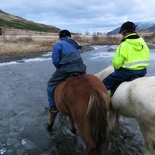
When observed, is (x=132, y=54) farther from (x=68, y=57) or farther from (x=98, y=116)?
(x=98, y=116)

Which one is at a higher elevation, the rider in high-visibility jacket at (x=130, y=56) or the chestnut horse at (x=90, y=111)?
the rider in high-visibility jacket at (x=130, y=56)

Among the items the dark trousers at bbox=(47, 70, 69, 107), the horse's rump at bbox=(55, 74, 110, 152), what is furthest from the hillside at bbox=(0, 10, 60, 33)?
the horse's rump at bbox=(55, 74, 110, 152)

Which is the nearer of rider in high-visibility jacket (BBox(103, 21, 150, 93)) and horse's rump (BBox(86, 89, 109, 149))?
horse's rump (BBox(86, 89, 109, 149))

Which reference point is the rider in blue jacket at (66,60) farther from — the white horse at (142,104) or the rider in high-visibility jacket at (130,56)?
the white horse at (142,104)

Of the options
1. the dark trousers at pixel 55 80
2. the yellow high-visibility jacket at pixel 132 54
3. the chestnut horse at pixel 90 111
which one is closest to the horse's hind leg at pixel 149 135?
the chestnut horse at pixel 90 111

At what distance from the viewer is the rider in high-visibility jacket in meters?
5.14

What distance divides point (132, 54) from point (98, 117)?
158cm

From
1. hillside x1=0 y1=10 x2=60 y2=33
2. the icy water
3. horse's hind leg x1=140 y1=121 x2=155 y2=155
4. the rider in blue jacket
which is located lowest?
hillside x1=0 y1=10 x2=60 y2=33

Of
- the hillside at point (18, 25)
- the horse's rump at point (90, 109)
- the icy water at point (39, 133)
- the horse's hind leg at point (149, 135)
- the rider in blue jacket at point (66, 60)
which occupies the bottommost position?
the hillside at point (18, 25)

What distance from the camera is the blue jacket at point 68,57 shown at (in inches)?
221

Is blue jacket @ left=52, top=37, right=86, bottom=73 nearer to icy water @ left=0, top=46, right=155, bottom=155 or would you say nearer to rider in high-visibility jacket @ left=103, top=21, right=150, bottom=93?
rider in high-visibility jacket @ left=103, top=21, right=150, bottom=93

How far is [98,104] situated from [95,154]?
853mm

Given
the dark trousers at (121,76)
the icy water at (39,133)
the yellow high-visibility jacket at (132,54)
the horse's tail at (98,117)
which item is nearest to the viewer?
the horse's tail at (98,117)

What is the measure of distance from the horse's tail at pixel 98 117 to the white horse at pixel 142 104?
58cm
